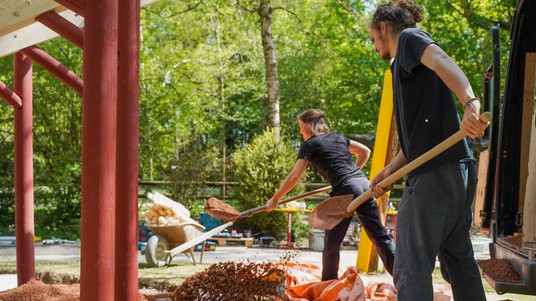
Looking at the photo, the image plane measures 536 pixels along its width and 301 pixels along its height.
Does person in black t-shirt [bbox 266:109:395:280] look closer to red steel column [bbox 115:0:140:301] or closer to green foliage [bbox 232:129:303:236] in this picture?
red steel column [bbox 115:0:140:301]

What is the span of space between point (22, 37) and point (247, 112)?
29.0m

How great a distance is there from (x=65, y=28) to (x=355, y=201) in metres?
2.18

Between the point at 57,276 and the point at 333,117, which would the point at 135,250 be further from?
the point at 333,117

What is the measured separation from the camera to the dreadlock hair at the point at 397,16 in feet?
13.2

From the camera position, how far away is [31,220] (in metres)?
7.24

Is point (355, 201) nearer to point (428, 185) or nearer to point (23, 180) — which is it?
point (428, 185)

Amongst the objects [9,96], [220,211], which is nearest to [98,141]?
[9,96]

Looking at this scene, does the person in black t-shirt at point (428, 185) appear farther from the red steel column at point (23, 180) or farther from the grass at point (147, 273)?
the red steel column at point (23, 180)

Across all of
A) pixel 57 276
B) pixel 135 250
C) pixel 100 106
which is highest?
pixel 100 106

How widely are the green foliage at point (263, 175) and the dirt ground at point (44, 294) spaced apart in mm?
9076

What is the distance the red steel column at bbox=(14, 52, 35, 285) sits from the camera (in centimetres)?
717

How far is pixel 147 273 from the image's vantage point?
928 centimetres

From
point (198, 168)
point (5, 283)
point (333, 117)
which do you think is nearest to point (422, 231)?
point (5, 283)

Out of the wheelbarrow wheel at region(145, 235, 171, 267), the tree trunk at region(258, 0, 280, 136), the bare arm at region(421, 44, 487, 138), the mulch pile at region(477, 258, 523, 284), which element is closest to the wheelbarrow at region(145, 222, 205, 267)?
the wheelbarrow wheel at region(145, 235, 171, 267)
